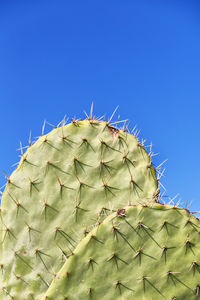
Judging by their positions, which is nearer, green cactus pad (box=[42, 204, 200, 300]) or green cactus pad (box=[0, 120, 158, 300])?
green cactus pad (box=[42, 204, 200, 300])

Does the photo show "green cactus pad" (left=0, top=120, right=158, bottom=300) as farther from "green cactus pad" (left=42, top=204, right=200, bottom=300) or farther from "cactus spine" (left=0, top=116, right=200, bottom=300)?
"green cactus pad" (left=42, top=204, right=200, bottom=300)

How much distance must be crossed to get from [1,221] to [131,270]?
78cm

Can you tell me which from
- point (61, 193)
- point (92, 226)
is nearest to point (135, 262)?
point (92, 226)

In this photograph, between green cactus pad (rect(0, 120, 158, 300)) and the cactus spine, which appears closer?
the cactus spine

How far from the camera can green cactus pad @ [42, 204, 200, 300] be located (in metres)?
1.49

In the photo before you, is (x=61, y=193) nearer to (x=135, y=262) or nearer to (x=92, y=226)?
(x=92, y=226)

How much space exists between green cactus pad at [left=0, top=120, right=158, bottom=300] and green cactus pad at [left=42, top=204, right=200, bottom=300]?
0.21 m

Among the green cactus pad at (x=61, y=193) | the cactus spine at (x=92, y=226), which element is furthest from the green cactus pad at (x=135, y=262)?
the green cactus pad at (x=61, y=193)

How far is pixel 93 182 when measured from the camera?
186cm

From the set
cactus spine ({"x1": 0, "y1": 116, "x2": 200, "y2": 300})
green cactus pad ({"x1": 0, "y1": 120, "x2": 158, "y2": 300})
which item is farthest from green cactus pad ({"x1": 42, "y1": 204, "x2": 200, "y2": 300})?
green cactus pad ({"x1": 0, "y1": 120, "x2": 158, "y2": 300})

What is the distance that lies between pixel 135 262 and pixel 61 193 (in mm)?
546

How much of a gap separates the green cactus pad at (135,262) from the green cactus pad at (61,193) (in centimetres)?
21

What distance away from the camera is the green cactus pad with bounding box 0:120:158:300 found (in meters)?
1.78

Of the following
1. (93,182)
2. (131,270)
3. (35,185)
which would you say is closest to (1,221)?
(35,185)
